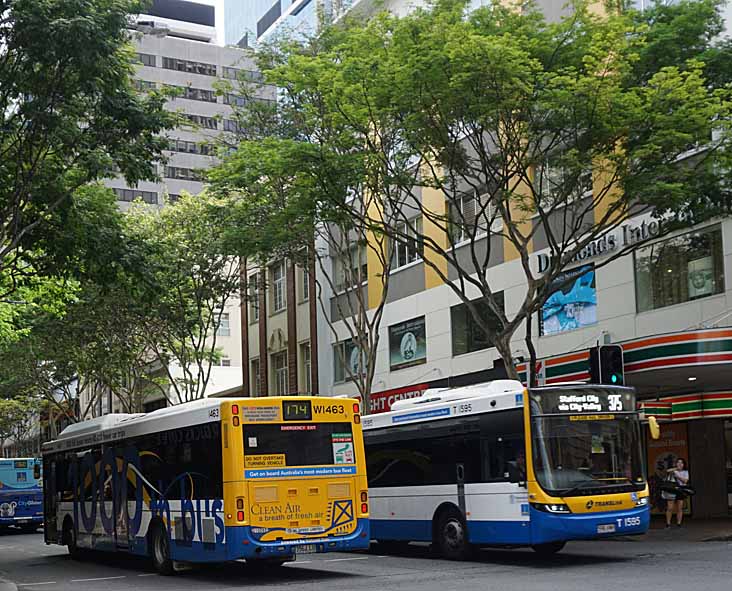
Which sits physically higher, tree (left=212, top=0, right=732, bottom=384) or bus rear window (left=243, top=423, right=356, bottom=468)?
tree (left=212, top=0, right=732, bottom=384)

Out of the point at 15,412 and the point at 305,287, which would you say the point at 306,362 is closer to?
the point at 305,287

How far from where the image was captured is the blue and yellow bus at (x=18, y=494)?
39.5 meters

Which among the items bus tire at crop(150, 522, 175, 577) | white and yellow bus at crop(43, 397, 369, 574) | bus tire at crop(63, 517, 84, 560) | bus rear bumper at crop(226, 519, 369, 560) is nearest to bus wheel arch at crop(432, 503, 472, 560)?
white and yellow bus at crop(43, 397, 369, 574)

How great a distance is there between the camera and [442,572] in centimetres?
1825

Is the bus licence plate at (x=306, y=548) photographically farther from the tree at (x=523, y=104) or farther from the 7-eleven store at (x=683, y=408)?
the 7-eleven store at (x=683, y=408)

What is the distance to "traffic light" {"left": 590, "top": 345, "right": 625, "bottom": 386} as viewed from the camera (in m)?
21.4

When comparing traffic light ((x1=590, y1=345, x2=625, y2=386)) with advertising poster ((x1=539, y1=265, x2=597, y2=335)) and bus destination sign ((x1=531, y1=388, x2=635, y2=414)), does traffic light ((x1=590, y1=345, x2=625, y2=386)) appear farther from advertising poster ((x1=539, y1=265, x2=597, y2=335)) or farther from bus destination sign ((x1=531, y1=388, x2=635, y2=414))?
advertising poster ((x1=539, y1=265, x2=597, y2=335))

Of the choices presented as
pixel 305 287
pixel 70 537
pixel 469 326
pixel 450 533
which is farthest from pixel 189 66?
pixel 450 533

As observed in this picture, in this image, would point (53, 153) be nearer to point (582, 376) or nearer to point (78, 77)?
point (78, 77)

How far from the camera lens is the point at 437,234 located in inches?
1460

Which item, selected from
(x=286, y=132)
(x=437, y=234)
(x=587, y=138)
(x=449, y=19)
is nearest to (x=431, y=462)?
(x=587, y=138)

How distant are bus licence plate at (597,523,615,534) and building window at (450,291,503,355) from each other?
51.1 ft

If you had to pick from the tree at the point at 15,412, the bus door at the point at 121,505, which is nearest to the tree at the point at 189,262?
the bus door at the point at 121,505

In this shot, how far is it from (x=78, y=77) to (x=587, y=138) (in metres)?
9.86
